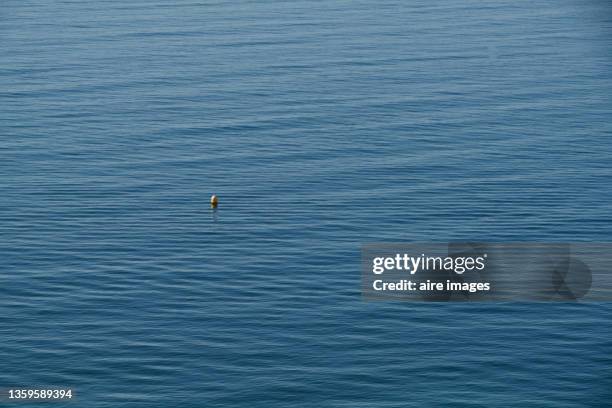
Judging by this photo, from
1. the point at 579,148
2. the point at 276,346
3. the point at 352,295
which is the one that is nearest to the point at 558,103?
the point at 579,148

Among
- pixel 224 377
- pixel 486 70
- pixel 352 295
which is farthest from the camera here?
pixel 486 70

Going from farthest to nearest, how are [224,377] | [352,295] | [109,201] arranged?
[109,201] < [352,295] < [224,377]

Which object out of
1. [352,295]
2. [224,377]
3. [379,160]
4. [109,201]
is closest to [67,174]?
[109,201]

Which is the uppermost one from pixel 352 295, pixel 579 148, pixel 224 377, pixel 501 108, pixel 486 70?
pixel 486 70

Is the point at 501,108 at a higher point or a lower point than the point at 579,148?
higher

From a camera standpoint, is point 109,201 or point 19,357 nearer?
point 19,357

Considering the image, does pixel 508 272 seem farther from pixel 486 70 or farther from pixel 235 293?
pixel 486 70

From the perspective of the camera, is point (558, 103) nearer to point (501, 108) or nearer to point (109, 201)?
point (501, 108)
